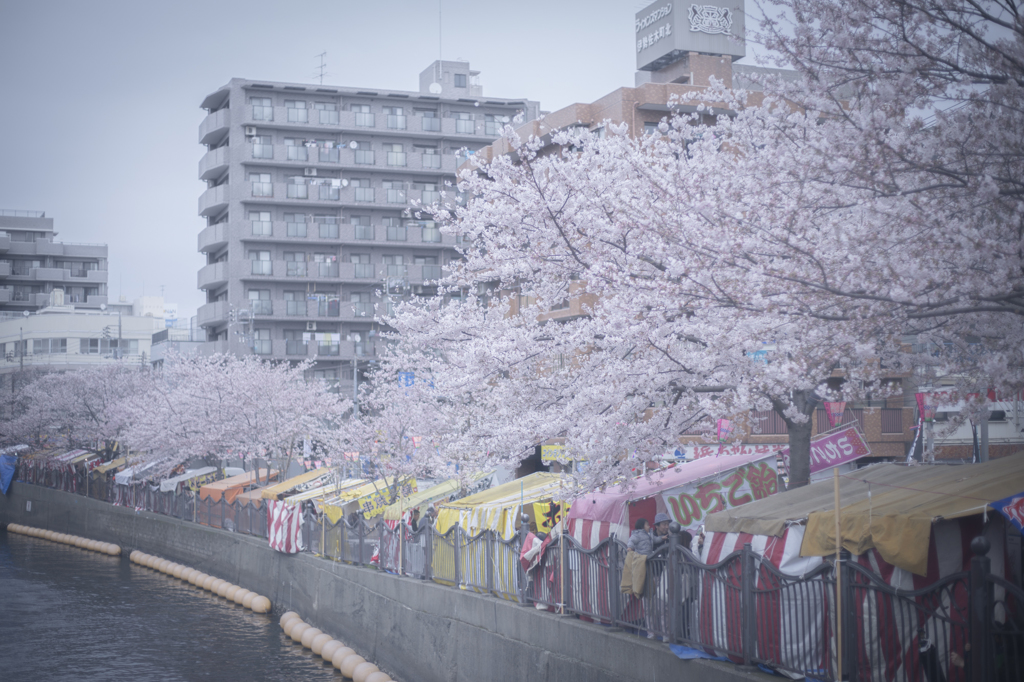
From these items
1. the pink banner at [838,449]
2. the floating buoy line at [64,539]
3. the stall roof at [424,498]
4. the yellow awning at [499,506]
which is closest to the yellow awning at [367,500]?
the stall roof at [424,498]

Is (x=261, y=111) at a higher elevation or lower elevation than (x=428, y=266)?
higher

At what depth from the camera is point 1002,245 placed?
8.02 m

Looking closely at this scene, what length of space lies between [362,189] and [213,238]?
10.5 metres

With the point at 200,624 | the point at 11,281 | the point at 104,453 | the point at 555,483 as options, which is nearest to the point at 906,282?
the point at 555,483

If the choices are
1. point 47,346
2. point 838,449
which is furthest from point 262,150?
point 838,449

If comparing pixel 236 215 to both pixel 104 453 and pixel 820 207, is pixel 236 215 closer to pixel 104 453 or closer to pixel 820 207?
pixel 104 453

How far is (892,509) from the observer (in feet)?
34.6

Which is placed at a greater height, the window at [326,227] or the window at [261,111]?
the window at [261,111]

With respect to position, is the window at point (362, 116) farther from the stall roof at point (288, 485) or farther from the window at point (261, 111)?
the stall roof at point (288, 485)

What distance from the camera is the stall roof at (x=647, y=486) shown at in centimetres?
1648

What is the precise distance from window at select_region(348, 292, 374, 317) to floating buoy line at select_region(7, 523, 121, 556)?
856 inches

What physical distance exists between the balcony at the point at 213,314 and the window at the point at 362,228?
9.48 metres

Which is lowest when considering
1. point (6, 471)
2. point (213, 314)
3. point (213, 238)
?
point (6, 471)

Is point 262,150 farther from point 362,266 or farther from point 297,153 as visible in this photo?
point 362,266
